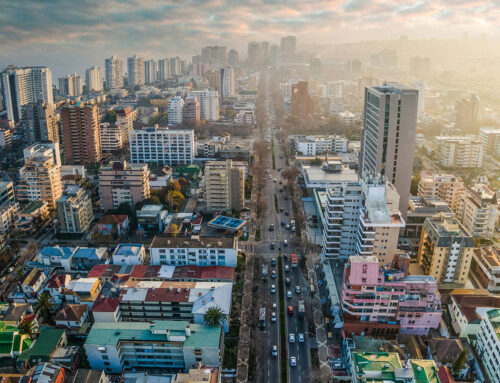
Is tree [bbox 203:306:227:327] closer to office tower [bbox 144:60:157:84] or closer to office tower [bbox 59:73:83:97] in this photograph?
office tower [bbox 59:73:83:97]

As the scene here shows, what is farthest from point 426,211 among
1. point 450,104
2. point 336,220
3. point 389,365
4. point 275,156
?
point 450,104

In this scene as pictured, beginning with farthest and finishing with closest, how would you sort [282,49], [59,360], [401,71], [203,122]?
[282,49] → [401,71] → [203,122] → [59,360]

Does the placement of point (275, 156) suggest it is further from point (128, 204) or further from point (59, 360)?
point (59, 360)

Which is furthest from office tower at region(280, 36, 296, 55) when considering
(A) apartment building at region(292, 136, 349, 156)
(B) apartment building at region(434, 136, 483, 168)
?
(B) apartment building at region(434, 136, 483, 168)

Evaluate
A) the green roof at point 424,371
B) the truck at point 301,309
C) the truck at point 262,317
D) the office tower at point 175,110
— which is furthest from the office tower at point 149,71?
the green roof at point 424,371

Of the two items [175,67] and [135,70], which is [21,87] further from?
[175,67]

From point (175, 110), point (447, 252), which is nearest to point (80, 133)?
point (175, 110)
